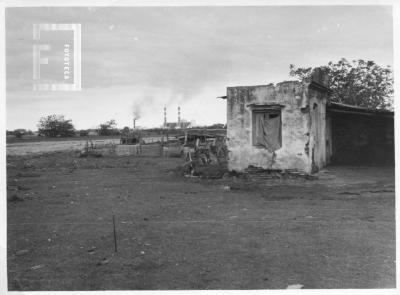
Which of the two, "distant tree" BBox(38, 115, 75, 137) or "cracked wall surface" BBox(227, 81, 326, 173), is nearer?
"cracked wall surface" BBox(227, 81, 326, 173)

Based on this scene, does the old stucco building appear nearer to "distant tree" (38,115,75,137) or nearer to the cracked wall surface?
the cracked wall surface

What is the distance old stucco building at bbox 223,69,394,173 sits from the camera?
1316cm

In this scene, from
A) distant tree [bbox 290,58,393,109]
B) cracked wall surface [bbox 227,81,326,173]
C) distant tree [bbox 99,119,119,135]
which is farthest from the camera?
distant tree [bbox 99,119,119,135]

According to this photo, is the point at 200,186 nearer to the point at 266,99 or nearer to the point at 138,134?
the point at 266,99

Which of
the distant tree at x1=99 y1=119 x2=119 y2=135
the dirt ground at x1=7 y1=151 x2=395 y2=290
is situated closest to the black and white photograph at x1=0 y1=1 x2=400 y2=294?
the dirt ground at x1=7 y1=151 x2=395 y2=290

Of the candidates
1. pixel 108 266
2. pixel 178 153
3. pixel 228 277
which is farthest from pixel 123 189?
pixel 178 153

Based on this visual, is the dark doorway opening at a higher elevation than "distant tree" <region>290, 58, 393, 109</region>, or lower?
lower

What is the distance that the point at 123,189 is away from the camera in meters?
11.7

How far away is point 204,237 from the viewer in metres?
6.44

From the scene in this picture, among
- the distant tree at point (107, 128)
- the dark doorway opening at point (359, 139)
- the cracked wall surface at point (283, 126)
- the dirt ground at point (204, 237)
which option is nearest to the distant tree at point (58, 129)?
the distant tree at point (107, 128)

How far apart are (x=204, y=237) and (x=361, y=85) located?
2198 cm

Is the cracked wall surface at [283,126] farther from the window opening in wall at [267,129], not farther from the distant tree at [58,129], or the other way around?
the distant tree at [58,129]

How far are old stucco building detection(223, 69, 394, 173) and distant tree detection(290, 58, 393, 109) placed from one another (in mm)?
11432

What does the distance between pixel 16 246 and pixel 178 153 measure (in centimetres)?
2014
